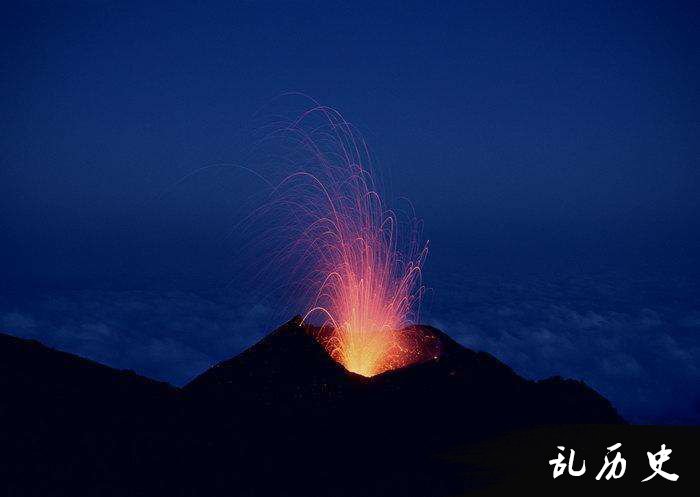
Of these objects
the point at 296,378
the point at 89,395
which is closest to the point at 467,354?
the point at 296,378

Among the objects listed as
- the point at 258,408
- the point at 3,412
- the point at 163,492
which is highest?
the point at 258,408

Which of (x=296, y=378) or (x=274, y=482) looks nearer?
(x=274, y=482)

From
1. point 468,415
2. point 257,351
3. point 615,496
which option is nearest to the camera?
point 615,496

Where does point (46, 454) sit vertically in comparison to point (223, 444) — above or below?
below

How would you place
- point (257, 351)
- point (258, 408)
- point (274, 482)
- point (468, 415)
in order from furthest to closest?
point (257, 351), point (468, 415), point (258, 408), point (274, 482)

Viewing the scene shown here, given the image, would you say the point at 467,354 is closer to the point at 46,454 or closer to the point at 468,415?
the point at 468,415

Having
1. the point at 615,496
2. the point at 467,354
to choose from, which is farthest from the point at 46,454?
the point at 467,354

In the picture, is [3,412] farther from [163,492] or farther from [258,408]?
[258,408]
